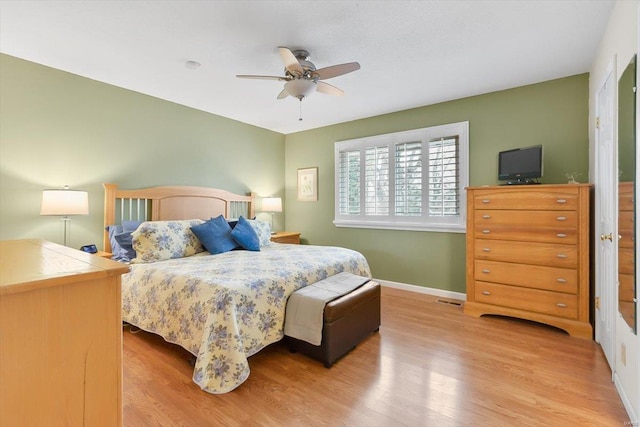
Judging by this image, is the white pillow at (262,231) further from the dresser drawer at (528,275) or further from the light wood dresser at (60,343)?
the light wood dresser at (60,343)

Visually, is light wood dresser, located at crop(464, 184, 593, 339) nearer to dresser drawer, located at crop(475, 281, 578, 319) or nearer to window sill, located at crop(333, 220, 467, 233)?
dresser drawer, located at crop(475, 281, 578, 319)

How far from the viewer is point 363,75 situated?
3.10 meters

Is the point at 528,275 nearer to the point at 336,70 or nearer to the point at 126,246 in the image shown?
the point at 336,70

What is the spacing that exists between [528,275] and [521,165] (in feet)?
3.66

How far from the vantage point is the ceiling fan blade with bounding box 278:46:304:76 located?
2.27m

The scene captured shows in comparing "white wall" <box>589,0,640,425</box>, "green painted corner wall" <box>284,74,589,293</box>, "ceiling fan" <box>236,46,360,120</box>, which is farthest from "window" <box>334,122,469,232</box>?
"ceiling fan" <box>236,46,360,120</box>

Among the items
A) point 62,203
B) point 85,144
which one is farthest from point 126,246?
point 85,144

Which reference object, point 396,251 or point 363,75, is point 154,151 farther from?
point 396,251

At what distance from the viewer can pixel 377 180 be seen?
14.6 feet

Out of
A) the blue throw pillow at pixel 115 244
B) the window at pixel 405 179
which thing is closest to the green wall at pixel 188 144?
the window at pixel 405 179

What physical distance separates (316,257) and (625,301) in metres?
2.27

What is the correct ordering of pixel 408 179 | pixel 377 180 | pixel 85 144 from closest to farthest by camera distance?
pixel 85 144 → pixel 408 179 → pixel 377 180

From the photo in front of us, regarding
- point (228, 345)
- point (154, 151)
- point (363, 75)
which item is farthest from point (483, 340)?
point (154, 151)

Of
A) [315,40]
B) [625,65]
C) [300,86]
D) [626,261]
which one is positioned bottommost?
[626,261]
